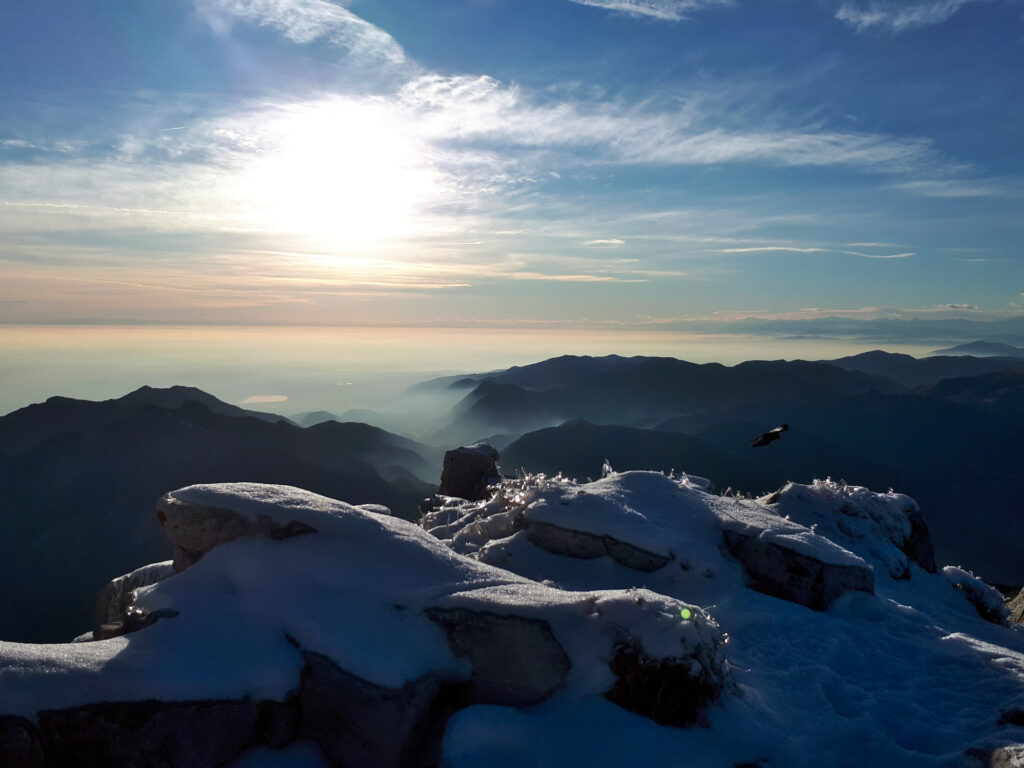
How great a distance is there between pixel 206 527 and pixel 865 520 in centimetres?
1547

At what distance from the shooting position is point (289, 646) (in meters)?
7.10

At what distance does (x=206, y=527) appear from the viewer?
877 centimetres

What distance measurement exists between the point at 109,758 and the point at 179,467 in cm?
8857

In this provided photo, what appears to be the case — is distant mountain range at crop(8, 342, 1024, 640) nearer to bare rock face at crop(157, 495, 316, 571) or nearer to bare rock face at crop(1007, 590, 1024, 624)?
bare rock face at crop(1007, 590, 1024, 624)

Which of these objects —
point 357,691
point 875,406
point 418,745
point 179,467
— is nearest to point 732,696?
point 418,745

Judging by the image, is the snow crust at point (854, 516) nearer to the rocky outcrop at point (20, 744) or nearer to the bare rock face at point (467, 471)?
the bare rock face at point (467, 471)

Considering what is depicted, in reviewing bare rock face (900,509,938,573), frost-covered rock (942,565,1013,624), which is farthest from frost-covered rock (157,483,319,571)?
bare rock face (900,509,938,573)

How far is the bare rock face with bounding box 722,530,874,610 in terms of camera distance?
11023mm

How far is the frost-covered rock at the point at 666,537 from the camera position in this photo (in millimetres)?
11148

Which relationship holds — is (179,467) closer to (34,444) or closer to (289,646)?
(34,444)

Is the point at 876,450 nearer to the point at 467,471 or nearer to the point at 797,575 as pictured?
the point at 467,471

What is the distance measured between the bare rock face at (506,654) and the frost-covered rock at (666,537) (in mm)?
3944

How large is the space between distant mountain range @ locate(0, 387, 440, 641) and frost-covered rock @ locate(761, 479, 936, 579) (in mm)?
64991

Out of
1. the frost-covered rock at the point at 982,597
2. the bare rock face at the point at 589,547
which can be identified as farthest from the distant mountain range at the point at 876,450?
the bare rock face at the point at 589,547
